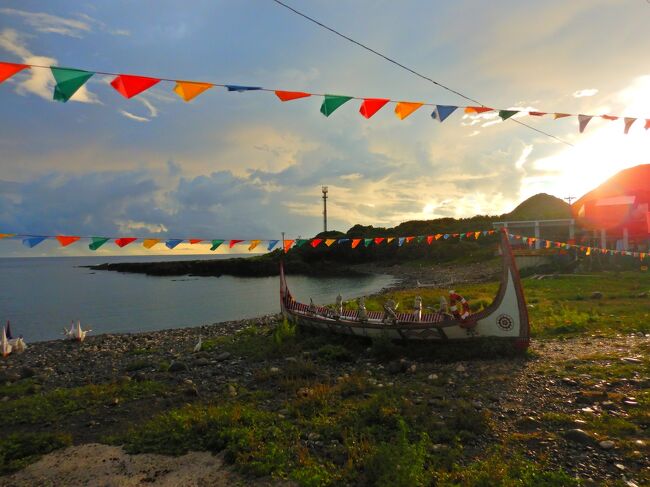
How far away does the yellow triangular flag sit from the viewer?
8.62m

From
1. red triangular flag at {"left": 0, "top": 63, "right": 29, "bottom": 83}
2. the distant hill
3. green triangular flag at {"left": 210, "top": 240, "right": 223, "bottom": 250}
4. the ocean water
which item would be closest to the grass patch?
red triangular flag at {"left": 0, "top": 63, "right": 29, "bottom": 83}

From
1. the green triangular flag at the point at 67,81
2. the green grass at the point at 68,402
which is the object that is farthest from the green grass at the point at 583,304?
the green triangular flag at the point at 67,81

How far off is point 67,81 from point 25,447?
692cm

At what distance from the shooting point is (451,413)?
808 centimetres

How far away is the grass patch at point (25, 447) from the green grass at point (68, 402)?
1114 mm

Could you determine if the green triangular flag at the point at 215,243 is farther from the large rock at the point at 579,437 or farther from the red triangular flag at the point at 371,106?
the large rock at the point at 579,437

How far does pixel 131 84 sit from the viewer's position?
26.9ft

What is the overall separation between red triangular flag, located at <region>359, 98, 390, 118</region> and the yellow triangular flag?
417 cm

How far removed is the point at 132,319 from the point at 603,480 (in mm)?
35582

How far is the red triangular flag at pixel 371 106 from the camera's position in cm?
1069

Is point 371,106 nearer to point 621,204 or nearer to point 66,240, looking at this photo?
point 66,240

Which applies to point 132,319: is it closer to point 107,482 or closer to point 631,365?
point 107,482

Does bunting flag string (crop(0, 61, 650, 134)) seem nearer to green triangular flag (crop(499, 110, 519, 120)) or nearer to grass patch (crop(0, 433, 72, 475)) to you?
green triangular flag (crop(499, 110, 519, 120))

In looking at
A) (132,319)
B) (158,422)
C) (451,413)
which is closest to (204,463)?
(158,422)
